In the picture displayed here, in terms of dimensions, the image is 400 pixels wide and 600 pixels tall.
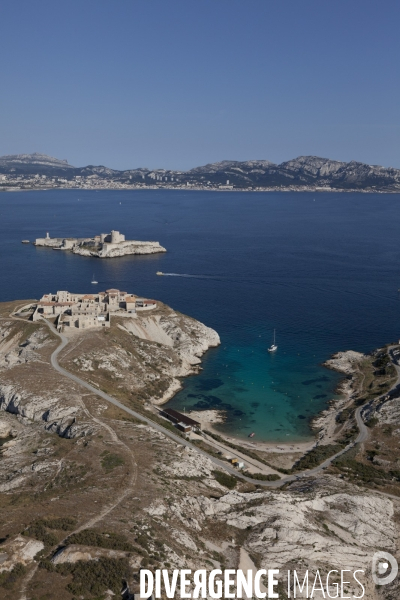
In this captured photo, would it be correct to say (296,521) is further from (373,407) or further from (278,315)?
(278,315)

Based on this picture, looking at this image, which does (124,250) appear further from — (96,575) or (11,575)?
(96,575)

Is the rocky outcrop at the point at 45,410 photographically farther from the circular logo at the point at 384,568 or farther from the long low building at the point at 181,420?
the circular logo at the point at 384,568

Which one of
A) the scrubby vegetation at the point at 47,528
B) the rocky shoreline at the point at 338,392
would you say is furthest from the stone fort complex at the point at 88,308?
the scrubby vegetation at the point at 47,528

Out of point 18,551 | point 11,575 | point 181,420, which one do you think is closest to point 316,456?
point 181,420

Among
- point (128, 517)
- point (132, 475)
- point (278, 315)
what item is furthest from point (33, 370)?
point (278, 315)

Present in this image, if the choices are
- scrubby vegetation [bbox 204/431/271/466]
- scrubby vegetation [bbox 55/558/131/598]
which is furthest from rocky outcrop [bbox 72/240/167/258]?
scrubby vegetation [bbox 55/558/131/598]
